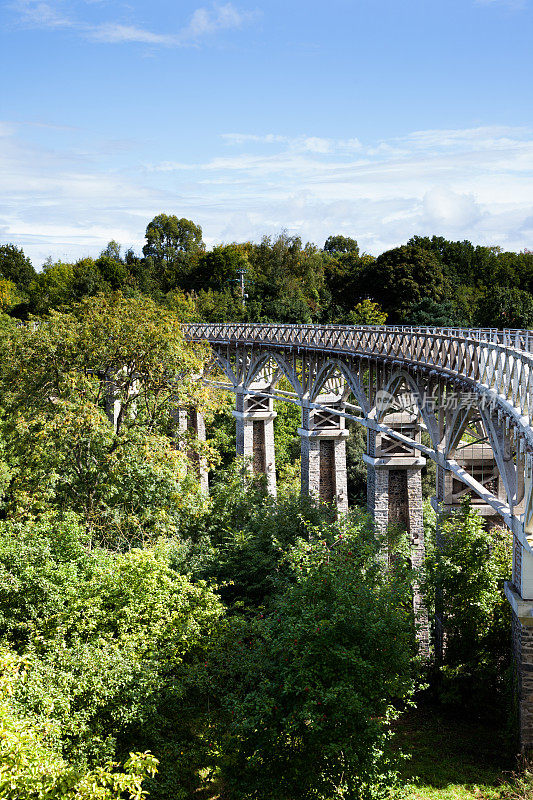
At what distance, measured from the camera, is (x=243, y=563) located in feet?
68.6

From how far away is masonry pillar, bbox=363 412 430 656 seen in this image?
23.9 metres

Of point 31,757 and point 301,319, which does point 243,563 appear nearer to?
point 31,757

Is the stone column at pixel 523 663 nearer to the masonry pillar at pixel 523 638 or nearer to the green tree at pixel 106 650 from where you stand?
the masonry pillar at pixel 523 638

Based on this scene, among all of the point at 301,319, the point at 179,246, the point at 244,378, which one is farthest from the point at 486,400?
the point at 179,246

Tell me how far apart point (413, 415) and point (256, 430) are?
13.6 m

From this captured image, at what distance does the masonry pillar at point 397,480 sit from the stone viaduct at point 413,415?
0.03 meters

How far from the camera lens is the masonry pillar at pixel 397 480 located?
939 inches

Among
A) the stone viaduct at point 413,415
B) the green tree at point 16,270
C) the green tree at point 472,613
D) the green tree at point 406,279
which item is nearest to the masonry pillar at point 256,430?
the stone viaduct at point 413,415

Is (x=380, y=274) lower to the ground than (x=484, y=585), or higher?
higher

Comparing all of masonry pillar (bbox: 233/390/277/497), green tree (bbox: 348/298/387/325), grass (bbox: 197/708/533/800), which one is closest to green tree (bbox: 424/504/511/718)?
grass (bbox: 197/708/533/800)

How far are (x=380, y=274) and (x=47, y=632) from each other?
4948cm

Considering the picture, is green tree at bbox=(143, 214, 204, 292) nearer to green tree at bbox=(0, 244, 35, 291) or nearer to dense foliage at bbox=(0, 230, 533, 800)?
green tree at bbox=(0, 244, 35, 291)

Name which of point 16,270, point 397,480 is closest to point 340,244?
point 16,270

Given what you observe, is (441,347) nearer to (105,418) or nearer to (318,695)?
(105,418)
